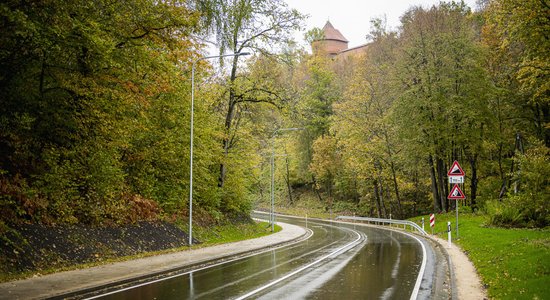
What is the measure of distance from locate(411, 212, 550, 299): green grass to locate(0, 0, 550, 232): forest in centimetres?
241

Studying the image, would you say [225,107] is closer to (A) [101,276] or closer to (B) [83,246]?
(B) [83,246]

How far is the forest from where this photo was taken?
1345 centimetres

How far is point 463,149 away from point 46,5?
31.2 meters

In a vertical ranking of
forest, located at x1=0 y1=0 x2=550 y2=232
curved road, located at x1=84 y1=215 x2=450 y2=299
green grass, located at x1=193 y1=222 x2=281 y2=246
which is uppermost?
forest, located at x1=0 y1=0 x2=550 y2=232

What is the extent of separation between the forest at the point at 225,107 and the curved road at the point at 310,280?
18.1 ft

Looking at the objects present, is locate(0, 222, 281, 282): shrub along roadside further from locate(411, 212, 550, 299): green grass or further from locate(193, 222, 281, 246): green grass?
locate(411, 212, 550, 299): green grass

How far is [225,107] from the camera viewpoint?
1240 inches

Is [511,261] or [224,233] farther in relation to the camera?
[224,233]

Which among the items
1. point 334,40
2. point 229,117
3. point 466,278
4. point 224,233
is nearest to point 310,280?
point 466,278

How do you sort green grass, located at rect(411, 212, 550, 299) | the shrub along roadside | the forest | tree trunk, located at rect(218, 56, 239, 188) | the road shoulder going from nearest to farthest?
green grass, located at rect(411, 212, 550, 299) → the road shoulder → the shrub along roadside → the forest → tree trunk, located at rect(218, 56, 239, 188)

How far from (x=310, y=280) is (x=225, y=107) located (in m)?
21.9

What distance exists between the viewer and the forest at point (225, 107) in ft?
44.1

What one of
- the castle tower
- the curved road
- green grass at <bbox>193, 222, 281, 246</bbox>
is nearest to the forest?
green grass at <bbox>193, 222, 281, 246</bbox>

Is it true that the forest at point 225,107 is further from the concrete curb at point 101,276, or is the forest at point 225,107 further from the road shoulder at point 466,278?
the road shoulder at point 466,278
